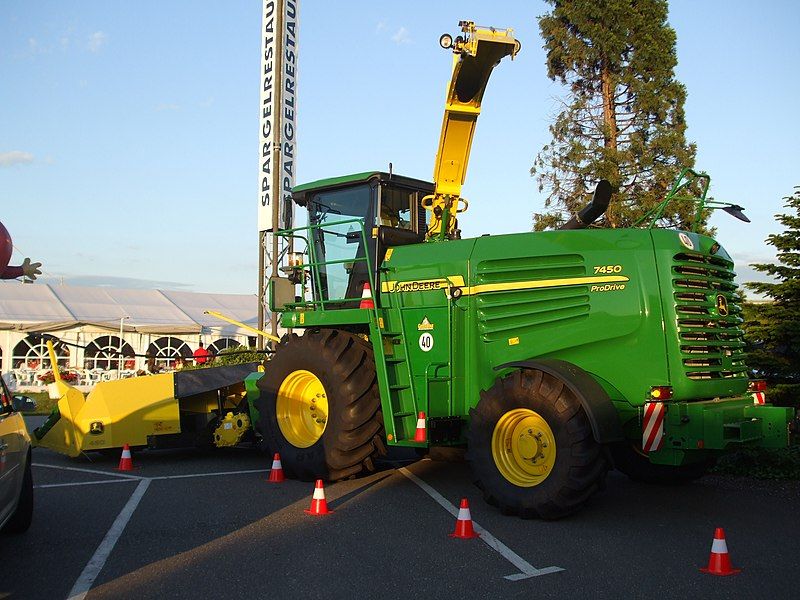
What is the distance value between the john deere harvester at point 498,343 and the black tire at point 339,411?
20mm

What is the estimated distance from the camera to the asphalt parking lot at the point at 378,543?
5.42m

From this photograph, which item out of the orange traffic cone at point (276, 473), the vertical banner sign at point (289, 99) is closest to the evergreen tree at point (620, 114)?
the vertical banner sign at point (289, 99)

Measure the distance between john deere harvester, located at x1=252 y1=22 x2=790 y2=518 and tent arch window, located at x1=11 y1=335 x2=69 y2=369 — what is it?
2120 cm

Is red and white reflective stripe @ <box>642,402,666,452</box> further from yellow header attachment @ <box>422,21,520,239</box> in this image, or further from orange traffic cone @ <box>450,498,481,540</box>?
yellow header attachment @ <box>422,21,520,239</box>

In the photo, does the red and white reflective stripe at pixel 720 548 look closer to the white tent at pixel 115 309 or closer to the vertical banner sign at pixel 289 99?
the vertical banner sign at pixel 289 99

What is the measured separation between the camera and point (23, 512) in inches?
266

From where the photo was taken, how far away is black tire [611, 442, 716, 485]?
29.2ft

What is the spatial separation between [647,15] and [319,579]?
1824 centimetres

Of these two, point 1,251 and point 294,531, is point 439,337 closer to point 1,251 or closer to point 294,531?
point 294,531

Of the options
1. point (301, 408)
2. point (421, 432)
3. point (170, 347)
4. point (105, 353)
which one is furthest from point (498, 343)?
point (105, 353)

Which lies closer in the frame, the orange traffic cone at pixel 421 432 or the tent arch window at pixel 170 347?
the orange traffic cone at pixel 421 432

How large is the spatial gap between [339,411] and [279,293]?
193cm

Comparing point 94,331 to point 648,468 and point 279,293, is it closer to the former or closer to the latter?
point 279,293

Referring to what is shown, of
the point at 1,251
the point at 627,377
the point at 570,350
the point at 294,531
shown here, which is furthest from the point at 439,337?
the point at 1,251
